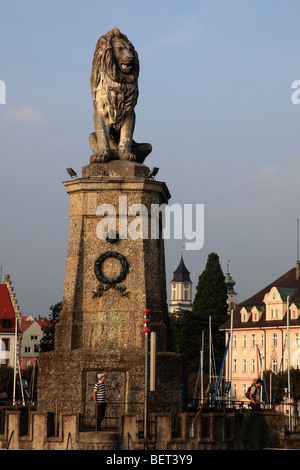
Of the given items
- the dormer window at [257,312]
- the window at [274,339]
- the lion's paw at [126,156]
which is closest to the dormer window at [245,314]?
the dormer window at [257,312]

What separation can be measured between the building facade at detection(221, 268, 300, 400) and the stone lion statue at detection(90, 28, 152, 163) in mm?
64614

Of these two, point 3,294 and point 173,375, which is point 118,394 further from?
point 3,294

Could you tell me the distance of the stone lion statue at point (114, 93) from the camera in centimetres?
2656

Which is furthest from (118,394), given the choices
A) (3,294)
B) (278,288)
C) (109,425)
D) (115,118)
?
(3,294)

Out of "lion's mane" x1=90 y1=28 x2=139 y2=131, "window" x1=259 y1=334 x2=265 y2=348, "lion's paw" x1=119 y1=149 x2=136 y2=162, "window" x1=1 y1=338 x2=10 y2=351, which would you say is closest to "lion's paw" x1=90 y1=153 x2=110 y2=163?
"lion's paw" x1=119 y1=149 x2=136 y2=162

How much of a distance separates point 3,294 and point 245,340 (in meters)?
26.8

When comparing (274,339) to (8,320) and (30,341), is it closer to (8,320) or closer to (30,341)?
(8,320)

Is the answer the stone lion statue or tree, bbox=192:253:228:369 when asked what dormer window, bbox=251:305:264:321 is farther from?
the stone lion statue

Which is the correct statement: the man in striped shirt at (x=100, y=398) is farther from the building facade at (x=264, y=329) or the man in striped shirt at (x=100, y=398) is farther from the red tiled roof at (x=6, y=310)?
the red tiled roof at (x=6, y=310)

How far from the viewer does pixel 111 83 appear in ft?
87.4

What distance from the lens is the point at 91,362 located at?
78.4 feet

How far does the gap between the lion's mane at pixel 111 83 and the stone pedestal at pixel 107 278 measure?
186 cm

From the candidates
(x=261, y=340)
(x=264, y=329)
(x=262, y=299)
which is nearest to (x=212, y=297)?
(x=262, y=299)

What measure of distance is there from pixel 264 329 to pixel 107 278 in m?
73.3
